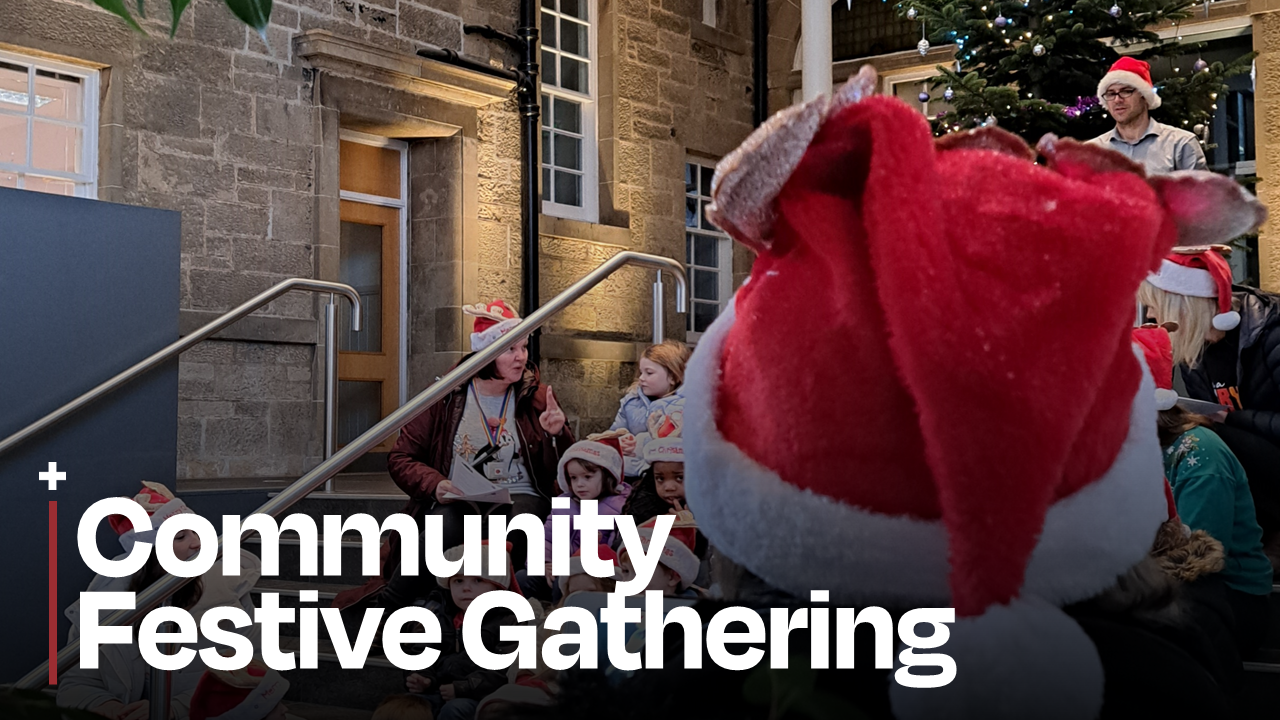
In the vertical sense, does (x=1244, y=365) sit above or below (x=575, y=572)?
above

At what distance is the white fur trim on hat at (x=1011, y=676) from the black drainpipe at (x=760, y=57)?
32.2 feet

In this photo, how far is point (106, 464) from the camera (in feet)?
13.2

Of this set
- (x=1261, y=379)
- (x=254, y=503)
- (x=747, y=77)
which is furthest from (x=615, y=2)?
(x=1261, y=379)

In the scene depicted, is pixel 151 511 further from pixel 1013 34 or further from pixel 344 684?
pixel 1013 34

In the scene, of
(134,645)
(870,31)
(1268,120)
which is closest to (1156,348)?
(134,645)

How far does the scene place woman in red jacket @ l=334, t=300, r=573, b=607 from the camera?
411cm

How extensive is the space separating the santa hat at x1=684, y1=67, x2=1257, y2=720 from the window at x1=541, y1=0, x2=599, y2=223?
804 centimetres

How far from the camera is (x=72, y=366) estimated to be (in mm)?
3949

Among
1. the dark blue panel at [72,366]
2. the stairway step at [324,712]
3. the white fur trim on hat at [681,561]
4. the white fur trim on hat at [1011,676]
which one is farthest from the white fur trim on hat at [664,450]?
the white fur trim on hat at [1011,676]

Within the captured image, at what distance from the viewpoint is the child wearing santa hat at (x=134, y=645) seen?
3.00 metres

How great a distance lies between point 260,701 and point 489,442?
1334 millimetres

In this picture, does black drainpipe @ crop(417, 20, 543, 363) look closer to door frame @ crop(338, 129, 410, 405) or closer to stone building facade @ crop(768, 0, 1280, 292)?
door frame @ crop(338, 129, 410, 405)

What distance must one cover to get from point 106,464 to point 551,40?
18.6 ft

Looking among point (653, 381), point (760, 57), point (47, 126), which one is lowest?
point (653, 381)
